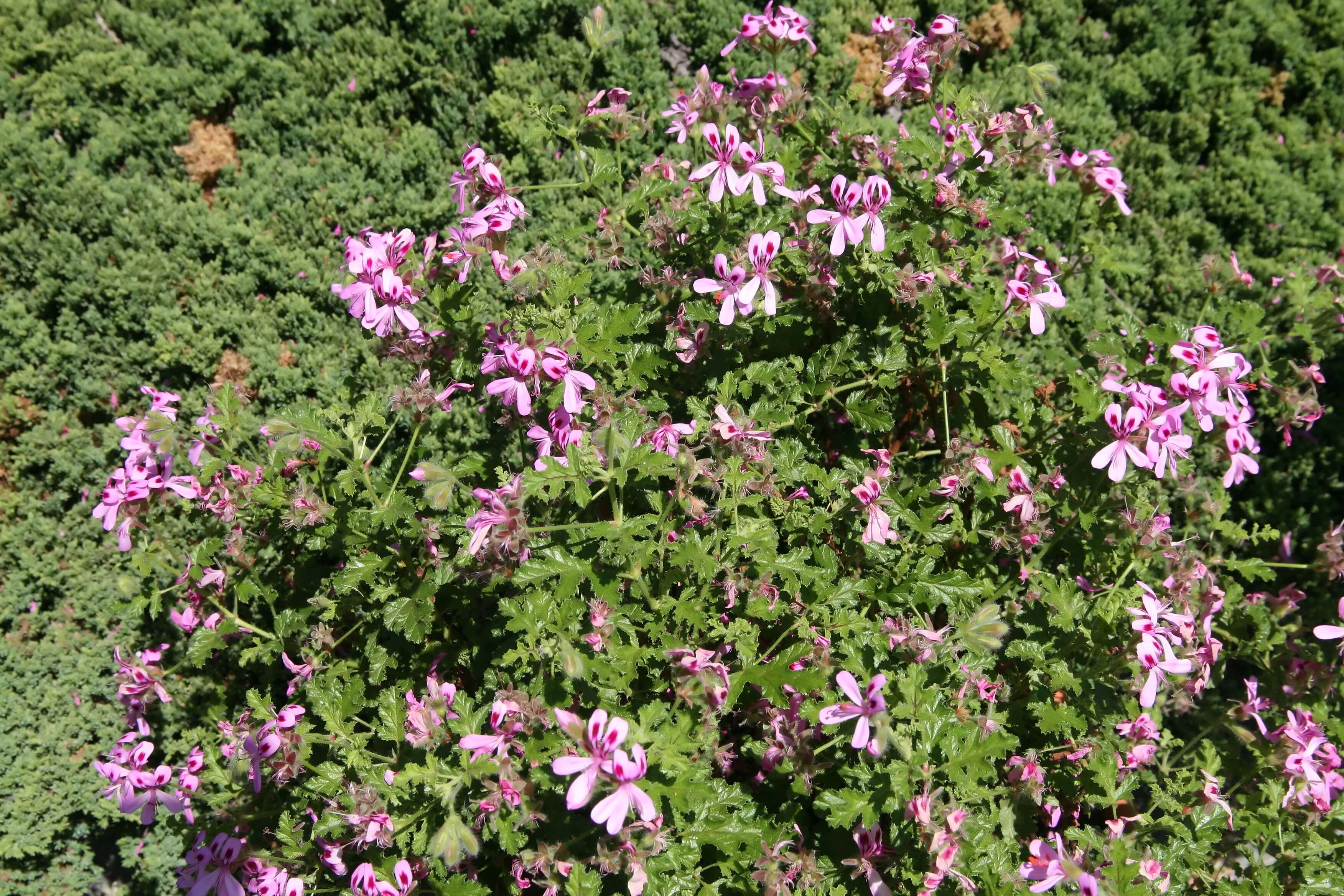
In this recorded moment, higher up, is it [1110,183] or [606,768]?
[1110,183]

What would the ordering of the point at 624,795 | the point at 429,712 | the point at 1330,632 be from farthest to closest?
1. the point at 1330,632
2. the point at 429,712
3. the point at 624,795

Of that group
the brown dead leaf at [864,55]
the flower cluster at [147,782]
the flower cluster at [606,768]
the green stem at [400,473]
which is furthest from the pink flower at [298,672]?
the brown dead leaf at [864,55]

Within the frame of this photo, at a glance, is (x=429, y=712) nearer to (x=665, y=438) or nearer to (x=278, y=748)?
(x=278, y=748)

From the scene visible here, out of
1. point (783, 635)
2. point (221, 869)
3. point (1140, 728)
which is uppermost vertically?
point (783, 635)

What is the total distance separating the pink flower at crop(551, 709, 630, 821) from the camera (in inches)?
73.0

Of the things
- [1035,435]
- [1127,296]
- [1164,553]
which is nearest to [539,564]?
[1035,435]

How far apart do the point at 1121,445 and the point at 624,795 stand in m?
1.63

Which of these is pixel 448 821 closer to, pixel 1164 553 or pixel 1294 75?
pixel 1164 553

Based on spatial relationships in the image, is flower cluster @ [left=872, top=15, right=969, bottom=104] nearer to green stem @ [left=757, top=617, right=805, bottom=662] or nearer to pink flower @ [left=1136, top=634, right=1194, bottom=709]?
green stem @ [left=757, top=617, right=805, bottom=662]

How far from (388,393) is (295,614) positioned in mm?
1350

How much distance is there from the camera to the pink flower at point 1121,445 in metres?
2.38

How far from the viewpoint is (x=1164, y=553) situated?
9.11 feet

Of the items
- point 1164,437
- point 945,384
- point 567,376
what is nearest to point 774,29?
point 945,384

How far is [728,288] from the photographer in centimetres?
254
